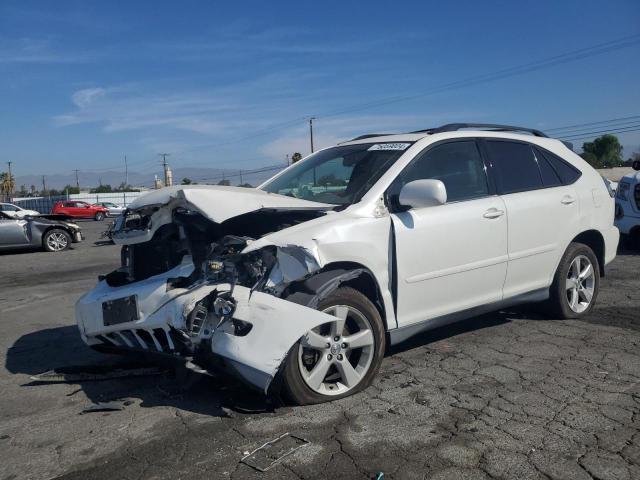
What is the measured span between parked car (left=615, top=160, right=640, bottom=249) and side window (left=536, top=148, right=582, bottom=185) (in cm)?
495

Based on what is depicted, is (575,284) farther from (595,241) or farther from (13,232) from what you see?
(13,232)

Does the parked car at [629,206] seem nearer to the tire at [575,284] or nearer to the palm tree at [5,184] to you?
the tire at [575,284]

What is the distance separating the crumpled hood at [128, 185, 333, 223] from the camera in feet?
12.1

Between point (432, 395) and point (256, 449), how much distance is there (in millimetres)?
1309

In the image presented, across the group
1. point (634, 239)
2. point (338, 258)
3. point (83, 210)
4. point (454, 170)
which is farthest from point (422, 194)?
point (83, 210)

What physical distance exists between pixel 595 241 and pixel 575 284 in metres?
0.57

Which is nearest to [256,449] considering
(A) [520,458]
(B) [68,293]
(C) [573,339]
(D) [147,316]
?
(D) [147,316]

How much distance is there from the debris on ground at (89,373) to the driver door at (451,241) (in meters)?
1.97

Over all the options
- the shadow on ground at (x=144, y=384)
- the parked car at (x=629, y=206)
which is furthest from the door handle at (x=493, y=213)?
the parked car at (x=629, y=206)

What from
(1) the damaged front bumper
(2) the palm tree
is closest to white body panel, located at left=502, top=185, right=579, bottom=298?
(1) the damaged front bumper

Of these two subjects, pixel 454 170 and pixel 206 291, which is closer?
pixel 206 291

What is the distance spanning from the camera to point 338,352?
3734 mm

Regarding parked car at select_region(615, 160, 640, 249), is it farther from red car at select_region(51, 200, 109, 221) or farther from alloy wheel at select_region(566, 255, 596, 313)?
red car at select_region(51, 200, 109, 221)

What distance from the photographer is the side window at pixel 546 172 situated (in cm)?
540
